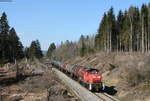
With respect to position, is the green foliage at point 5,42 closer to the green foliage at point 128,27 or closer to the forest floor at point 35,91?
the green foliage at point 128,27

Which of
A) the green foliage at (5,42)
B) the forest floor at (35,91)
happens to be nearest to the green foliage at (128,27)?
the green foliage at (5,42)

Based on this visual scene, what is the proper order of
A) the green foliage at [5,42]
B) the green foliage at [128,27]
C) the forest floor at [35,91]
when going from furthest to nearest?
1. the green foliage at [128,27]
2. the green foliage at [5,42]
3. the forest floor at [35,91]

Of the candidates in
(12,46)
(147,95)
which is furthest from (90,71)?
(12,46)

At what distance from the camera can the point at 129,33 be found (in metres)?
91.9

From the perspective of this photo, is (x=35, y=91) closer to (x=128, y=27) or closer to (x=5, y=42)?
(x=5, y=42)

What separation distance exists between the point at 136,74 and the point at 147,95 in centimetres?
408

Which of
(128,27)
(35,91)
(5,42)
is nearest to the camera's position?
(35,91)

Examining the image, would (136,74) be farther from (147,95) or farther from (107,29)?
(107,29)

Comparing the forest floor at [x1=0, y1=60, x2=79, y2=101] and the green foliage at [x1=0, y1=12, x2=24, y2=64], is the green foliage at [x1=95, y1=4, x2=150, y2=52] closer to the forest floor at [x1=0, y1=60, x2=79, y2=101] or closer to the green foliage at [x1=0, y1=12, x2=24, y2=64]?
the green foliage at [x1=0, y1=12, x2=24, y2=64]

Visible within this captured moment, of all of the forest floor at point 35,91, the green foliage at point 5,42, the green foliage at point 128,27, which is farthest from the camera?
the green foliage at point 128,27

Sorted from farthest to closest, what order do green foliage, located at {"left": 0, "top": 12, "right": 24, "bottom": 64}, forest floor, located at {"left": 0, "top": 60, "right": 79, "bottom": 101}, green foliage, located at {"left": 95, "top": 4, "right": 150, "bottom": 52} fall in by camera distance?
green foliage, located at {"left": 95, "top": 4, "right": 150, "bottom": 52} < green foliage, located at {"left": 0, "top": 12, "right": 24, "bottom": 64} < forest floor, located at {"left": 0, "top": 60, "right": 79, "bottom": 101}

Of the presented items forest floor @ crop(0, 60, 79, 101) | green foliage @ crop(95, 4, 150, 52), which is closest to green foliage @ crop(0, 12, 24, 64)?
green foliage @ crop(95, 4, 150, 52)

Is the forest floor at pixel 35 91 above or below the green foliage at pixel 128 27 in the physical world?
below

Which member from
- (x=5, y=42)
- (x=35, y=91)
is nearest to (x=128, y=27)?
(x=5, y=42)
